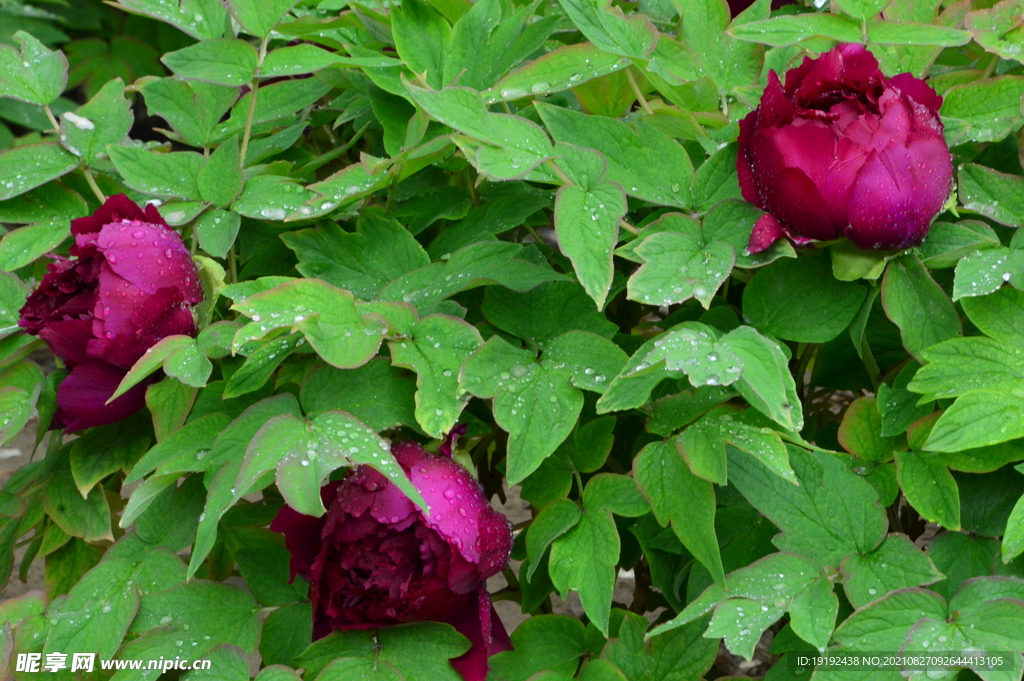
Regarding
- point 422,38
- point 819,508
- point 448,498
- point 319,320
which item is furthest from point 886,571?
point 422,38

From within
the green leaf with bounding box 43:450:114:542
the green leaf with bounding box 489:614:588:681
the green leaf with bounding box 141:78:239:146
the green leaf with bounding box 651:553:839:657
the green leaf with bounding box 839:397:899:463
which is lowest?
the green leaf with bounding box 43:450:114:542

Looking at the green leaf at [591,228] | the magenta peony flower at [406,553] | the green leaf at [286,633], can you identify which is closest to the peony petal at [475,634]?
the magenta peony flower at [406,553]

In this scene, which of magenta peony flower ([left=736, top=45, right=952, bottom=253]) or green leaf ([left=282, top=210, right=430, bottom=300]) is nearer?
magenta peony flower ([left=736, top=45, right=952, bottom=253])

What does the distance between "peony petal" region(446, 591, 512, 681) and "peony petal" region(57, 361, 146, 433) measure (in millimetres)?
300

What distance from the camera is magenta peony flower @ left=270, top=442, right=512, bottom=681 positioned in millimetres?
577

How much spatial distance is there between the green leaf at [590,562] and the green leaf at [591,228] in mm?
145

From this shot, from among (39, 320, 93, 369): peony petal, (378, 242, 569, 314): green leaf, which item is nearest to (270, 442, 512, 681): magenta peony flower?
(378, 242, 569, 314): green leaf

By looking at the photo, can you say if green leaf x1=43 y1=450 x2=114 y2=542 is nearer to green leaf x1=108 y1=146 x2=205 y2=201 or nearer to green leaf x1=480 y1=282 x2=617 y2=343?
green leaf x1=108 y1=146 x2=205 y2=201

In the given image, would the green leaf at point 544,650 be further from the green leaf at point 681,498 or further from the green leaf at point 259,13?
the green leaf at point 259,13

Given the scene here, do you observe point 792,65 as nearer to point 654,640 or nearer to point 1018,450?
point 1018,450

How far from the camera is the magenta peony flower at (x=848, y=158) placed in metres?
0.57

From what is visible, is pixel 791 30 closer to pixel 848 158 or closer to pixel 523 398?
pixel 848 158

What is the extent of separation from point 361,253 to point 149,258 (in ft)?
0.51

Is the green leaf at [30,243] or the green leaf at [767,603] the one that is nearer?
the green leaf at [767,603]
